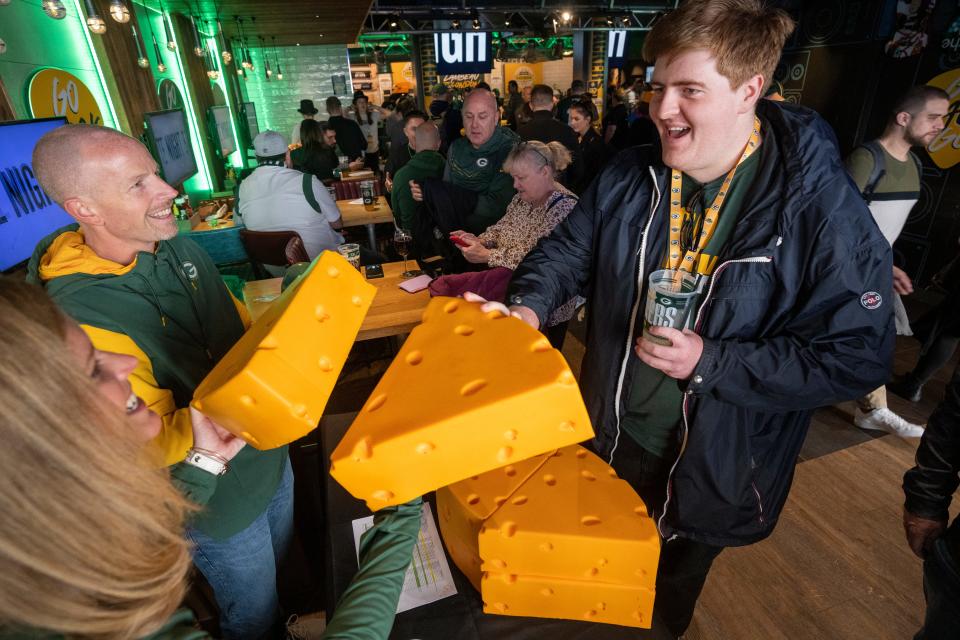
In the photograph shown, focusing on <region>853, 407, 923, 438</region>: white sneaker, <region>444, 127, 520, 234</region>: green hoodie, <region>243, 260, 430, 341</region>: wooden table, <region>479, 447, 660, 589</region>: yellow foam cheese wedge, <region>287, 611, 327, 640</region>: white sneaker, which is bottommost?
<region>853, 407, 923, 438</region>: white sneaker

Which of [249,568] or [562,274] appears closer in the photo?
[249,568]

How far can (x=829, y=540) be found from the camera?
6.97 ft

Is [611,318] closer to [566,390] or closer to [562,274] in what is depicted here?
[562,274]

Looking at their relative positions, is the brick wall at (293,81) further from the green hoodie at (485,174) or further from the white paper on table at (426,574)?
the white paper on table at (426,574)

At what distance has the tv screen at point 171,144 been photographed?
3858 millimetres

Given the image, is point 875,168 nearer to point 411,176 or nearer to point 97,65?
point 411,176

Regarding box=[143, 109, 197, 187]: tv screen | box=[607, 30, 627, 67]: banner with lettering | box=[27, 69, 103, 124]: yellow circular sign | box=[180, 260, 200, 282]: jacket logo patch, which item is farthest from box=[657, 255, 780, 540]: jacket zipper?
box=[607, 30, 627, 67]: banner with lettering

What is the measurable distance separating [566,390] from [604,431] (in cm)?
74

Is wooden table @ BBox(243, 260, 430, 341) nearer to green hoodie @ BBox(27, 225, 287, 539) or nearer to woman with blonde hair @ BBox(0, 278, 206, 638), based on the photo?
green hoodie @ BBox(27, 225, 287, 539)

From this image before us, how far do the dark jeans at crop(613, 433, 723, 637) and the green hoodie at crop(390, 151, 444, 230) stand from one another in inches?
106

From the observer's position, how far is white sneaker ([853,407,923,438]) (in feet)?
8.98

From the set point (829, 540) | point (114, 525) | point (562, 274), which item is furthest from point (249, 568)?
point (829, 540)

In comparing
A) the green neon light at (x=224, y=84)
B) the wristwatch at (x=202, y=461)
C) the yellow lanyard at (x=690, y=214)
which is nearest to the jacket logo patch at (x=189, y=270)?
the wristwatch at (x=202, y=461)

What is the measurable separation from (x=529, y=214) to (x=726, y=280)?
156 cm
